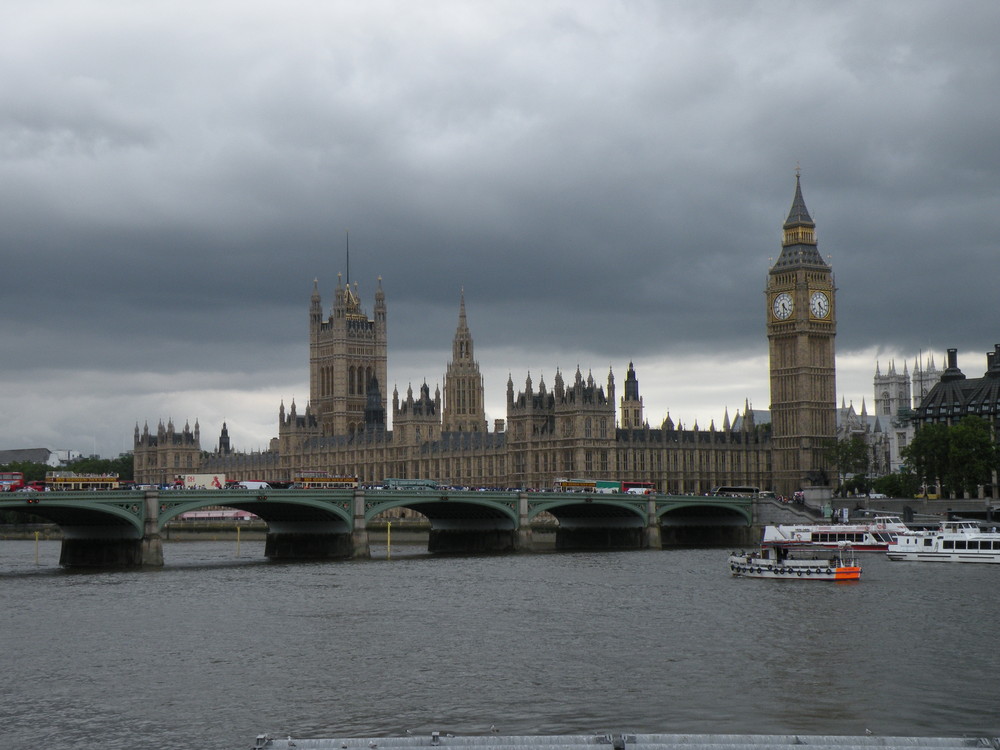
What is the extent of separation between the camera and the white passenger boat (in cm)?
9081

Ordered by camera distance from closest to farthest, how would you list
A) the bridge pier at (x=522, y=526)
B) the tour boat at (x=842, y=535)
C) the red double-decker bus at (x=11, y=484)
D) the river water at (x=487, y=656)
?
the river water at (x=487, y=656), the red double-decker bus at (x=11, y=484), the tour boat at (x=842, y=535), the bridge pier at (x=522, y=526)

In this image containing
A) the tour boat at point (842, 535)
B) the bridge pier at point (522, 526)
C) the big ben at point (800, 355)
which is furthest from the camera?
the big ben at point (800, 355)

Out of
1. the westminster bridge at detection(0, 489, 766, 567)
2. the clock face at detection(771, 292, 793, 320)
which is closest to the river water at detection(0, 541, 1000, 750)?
the westminster bridge at detection(0, 489, 766, 567)

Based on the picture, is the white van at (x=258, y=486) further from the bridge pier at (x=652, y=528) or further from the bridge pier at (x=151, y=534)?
the bridge pier at (x=652, y=528)

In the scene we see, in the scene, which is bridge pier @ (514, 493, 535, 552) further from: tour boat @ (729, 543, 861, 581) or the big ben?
the big ben

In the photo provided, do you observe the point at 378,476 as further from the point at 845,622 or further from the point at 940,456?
the point at 845,622

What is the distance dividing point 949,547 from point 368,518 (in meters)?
37.8

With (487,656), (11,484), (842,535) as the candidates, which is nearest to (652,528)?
(842,535)

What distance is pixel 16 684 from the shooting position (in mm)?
42219

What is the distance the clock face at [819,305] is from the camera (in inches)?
6038

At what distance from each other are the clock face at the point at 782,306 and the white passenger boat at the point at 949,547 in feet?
199

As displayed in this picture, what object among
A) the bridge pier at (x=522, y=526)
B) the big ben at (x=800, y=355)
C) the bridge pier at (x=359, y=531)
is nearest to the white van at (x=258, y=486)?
the bridge pier at (x=359, y=531)

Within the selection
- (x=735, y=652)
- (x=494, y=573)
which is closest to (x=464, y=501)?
(x=494, y=573)

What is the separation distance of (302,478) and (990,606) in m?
60.7
